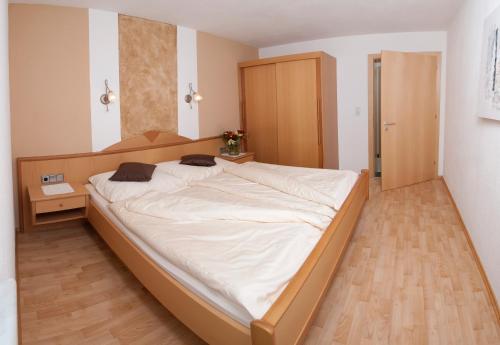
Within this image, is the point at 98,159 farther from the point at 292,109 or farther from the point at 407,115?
the point at 407,115

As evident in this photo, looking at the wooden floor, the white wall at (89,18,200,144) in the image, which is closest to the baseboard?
the wooden floor

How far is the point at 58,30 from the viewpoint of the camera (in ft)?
10.5

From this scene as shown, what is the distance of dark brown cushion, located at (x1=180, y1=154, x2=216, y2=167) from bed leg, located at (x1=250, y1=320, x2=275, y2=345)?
257 cm

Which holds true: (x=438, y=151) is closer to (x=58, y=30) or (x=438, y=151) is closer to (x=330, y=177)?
(x=330, y=177)

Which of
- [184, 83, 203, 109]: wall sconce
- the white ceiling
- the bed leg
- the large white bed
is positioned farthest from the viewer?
[184, 83, 203, 109]: wall sconce

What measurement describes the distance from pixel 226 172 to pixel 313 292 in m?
2.16

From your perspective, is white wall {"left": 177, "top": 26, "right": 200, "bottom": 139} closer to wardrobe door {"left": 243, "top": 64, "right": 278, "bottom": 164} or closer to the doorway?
wardrobe door {"left": 243, "top": 64, "right": 278, "bottom": 164}

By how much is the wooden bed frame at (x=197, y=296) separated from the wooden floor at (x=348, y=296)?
16 cm

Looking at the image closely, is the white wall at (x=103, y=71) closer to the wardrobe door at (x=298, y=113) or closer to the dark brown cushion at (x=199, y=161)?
the dark brown cushion at (x=199, y=161)

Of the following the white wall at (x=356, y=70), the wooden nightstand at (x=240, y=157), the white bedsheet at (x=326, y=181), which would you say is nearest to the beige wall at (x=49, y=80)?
the white bedsheet at (x=326, y=181)

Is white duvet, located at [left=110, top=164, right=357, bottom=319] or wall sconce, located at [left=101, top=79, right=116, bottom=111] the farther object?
wall sconce, located at [left=101, top=79, right=116, bottom=111]

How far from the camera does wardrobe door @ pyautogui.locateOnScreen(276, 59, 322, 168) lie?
15.2 ft

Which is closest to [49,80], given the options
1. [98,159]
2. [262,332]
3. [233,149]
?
[98,159]

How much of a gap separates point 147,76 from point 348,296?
3.04m
